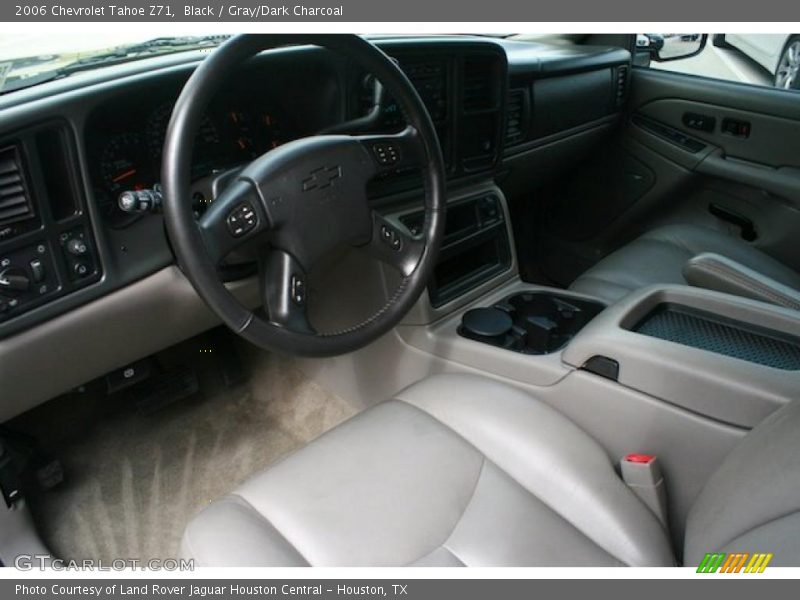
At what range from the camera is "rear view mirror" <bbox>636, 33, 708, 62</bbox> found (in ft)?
7.38

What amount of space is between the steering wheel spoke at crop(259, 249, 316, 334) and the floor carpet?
79cm

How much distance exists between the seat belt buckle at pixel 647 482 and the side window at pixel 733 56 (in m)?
1.40

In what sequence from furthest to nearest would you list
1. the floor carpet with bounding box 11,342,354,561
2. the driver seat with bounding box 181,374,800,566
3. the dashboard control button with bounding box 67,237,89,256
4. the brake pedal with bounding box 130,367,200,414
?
the brake pedal with bounding box 130,367,200,414, the floor carpet with bounding box 11,342,354,561, the dashboard control button with bounding box 67,237,89,256, the driver seat with bounding box 181,374,800,566

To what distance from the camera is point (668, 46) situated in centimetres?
239

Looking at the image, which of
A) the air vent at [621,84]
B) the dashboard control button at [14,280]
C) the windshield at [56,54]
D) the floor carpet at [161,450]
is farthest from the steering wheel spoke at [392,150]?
the air vent at [621,84]

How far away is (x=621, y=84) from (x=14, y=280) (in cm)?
203

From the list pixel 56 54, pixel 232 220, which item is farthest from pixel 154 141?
pixel 232 220

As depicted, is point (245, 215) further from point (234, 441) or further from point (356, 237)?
point (234, 441)

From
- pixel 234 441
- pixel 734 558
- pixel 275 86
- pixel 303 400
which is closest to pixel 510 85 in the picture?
pixel 275 86

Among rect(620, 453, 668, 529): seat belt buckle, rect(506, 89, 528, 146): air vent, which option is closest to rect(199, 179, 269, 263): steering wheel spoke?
rect(620, 453, 668, 529): seat belt buckle

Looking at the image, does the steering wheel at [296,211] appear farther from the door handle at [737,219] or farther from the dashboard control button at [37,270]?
the door handle at [737,219]

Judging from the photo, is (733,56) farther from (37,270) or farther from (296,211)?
(37,270)

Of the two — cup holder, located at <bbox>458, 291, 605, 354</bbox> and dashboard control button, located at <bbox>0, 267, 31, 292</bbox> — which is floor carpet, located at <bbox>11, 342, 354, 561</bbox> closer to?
cup holder, located at <bbox>458, 291, 605, 354</bbox>

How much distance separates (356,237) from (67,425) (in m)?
1.06
